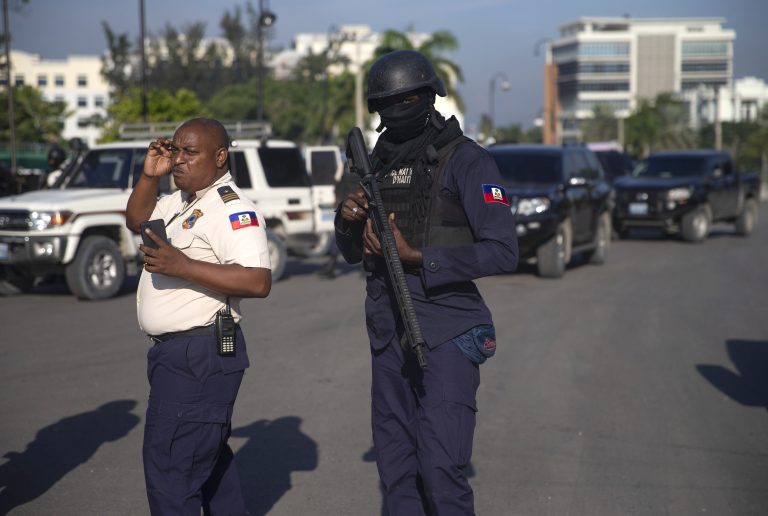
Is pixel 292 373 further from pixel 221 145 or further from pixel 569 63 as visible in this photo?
pixel 569 63

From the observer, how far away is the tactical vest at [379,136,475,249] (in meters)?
3.52

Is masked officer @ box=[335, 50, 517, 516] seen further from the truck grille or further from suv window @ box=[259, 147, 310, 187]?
suv window @ box=[259, 147, 310, 187]

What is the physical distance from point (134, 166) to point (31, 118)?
5545 centimetres

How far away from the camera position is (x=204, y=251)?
3.66 meters

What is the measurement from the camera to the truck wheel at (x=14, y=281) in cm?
1234

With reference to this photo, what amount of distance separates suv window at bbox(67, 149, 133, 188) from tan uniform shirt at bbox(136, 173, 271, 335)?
9.47 meters

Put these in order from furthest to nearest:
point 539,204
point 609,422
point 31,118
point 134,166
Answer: point 31,118, point 539,204, point 134,166, point 609,422

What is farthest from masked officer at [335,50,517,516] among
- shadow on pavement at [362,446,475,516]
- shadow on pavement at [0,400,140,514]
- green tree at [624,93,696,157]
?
green tree at [624,93,696,157]

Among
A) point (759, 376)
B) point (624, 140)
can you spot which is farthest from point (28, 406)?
point (624, 140)

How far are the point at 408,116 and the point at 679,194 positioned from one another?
58.1 feet

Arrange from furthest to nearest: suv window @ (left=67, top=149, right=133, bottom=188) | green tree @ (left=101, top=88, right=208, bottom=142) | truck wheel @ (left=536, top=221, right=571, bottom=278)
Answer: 1. green tree @ (left=101, top=88, right=208, bottom=142)
2. truck wheel @ (left=536, top=221, right=571, bottom=278)
3. suv window @ (left=67, top=149, right=133, bottom=188)

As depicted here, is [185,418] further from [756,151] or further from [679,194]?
[756,151]

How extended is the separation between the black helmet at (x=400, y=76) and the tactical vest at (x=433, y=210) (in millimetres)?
237

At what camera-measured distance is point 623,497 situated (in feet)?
16.5
